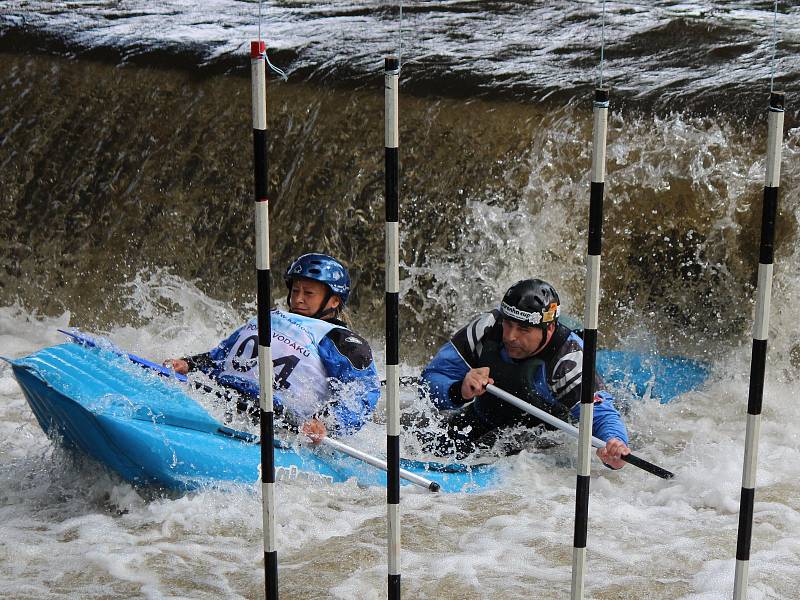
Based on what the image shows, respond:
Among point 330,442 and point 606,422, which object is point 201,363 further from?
point 606,422

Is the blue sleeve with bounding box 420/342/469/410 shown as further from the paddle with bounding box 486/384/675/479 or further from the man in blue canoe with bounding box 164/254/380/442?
the man in blue canoe with bounding box 164/254/380/442

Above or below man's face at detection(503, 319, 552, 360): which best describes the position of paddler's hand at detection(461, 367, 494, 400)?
below

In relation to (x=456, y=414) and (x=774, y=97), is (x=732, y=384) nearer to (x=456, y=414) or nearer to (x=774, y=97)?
(x=456, y=414)

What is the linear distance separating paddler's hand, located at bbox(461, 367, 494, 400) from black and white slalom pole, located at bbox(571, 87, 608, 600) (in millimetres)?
2280

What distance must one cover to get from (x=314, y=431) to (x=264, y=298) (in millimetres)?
1965

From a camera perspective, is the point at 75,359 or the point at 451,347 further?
the point at 451,347

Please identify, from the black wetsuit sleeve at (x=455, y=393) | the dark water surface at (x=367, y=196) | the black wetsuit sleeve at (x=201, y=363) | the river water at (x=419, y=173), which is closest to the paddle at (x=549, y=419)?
the black wetsuit sleeve at (x=455, y=393)

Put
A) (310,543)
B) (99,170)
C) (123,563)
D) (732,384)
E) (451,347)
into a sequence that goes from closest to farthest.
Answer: (123,563)
(310,543)
(451,347)
(732,384)
(99,170)

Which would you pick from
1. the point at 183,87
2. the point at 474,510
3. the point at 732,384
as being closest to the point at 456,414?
the point at 474,510

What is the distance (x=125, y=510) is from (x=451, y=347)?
5.74ft

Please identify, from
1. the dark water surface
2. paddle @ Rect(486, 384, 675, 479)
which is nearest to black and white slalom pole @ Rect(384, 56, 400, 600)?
paddle @ Rect(486, 384, 675, 479)

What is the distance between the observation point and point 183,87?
785 centimetres

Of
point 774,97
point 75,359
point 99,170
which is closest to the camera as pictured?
point 774,97

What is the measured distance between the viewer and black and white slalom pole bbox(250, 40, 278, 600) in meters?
2.20
